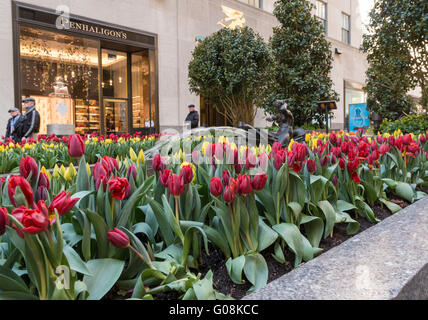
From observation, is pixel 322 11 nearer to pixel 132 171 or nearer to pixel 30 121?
pixel 30 121

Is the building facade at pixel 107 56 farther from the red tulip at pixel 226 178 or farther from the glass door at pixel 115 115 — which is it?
the red tulip at pixel 226 178

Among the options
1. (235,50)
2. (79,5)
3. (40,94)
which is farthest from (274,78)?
(40,94)

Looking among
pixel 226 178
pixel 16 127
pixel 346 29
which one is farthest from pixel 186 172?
pixel 346 29

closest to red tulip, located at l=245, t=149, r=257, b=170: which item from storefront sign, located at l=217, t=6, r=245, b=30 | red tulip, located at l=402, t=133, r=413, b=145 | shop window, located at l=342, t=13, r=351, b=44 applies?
red tulip, located at l=402, t=133, r=413, b=145

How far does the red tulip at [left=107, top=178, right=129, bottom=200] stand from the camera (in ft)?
4.13

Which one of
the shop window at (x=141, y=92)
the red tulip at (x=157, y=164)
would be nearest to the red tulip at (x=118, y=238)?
the red tulip at (x=157, y=164)

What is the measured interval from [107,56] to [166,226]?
14737 mm

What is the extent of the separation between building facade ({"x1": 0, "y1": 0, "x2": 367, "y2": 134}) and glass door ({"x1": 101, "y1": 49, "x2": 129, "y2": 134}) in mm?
44

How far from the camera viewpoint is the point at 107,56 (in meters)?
14.8

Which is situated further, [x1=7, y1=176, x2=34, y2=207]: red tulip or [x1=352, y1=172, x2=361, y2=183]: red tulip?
[x1=352, y1=172, x2=361, y2=183]: red tulip

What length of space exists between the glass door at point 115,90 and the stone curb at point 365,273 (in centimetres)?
1416

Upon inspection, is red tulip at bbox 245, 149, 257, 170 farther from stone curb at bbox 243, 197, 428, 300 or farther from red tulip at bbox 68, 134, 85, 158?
red tulip at bbox 68, 134, 85, 158

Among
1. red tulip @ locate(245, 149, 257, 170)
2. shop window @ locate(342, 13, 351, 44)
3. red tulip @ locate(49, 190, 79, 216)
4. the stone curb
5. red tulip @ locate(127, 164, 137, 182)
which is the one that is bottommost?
the stone curb

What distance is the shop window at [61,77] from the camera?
11.9m
